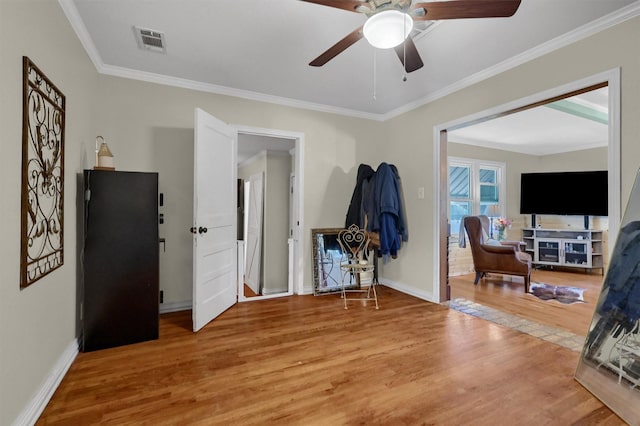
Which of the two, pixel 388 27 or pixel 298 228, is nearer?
pixel 388 27

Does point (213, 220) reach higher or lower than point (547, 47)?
lower

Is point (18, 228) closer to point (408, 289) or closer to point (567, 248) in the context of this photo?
point (408, 289)

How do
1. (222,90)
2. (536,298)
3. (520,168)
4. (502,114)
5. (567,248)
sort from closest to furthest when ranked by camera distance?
(502,114) < (222,90) < (536,298) < (567,248) < (520,168)

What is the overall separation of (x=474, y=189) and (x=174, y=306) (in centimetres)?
544

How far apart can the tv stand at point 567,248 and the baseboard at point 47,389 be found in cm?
700

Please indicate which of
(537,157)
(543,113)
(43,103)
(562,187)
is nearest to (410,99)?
(543,113)

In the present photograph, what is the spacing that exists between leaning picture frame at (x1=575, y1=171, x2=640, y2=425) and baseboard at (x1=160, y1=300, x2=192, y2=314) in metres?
3.42

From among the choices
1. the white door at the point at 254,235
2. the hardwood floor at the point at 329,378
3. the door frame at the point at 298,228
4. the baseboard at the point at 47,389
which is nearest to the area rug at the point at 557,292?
the hardwood floor at the point at 329,378

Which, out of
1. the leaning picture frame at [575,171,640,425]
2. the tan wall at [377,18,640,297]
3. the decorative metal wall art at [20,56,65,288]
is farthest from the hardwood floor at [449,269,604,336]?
the decorative metal wall art at [20,56,65,288]

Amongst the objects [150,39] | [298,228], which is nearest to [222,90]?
[150,39]

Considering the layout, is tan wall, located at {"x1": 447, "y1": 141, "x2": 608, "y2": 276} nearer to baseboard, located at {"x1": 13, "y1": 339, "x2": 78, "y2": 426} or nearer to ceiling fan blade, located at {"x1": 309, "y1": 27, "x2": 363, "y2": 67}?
ceiling fan blade, located at {"x1": 309, "y1": 27, "x2": 363, "y2": 67}

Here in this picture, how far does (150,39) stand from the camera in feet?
8.20

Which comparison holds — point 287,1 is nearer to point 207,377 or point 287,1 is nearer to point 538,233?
point 207,377

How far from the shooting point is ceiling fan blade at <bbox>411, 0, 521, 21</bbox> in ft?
4.89
